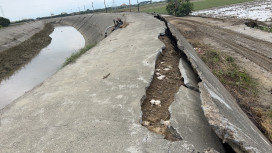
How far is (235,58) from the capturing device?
9.73 meters

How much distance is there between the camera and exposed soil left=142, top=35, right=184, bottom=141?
12.2ft

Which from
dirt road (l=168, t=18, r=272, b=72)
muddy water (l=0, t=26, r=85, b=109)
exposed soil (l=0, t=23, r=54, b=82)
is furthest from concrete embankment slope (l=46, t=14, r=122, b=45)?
dirt road (l=168, t=18, r=272, b=72)

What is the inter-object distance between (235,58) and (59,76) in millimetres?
7886

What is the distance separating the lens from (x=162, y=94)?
5008 mm

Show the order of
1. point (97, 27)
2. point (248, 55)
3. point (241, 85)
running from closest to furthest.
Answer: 1. point (241, 85)
2. point (248, 55)
3. point (97, 27)

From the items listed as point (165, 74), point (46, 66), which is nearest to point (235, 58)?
point (165, 74)

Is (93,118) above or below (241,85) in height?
above

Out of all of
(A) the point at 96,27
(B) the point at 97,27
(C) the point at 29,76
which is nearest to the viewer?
(C) the point at 29,76

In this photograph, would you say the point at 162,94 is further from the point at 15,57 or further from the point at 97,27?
the point at 97,27

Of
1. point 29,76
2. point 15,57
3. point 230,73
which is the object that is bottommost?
point 29,76

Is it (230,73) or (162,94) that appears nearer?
(162,94)

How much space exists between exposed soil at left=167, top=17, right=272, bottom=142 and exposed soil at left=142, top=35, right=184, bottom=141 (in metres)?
2.24

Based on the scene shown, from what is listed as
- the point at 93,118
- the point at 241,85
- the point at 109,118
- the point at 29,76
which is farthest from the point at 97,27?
the point at 109,118

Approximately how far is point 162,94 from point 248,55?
6912 millimetres
